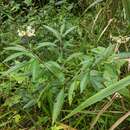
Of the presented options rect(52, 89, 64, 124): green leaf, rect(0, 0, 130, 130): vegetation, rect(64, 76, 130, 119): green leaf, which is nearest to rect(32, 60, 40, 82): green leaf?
rect(0, 0, 130, 130): vegetation

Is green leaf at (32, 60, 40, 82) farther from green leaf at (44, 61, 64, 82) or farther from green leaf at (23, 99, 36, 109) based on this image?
green leaf at (23, 99, 36, 109)

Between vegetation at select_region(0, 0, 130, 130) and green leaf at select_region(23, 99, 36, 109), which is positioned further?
green leaf at select_region(23, 99, 36, 109)

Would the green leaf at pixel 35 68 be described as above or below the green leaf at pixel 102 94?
above

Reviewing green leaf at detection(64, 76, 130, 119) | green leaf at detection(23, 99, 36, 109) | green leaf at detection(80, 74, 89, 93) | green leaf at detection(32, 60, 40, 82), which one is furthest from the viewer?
green leaf at detection(23, 99, 36, 109)

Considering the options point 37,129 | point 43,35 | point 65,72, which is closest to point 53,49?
point 65,72

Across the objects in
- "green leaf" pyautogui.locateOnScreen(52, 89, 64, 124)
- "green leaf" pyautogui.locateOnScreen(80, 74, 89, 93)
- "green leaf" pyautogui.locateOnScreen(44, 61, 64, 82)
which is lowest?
"green leaf" pyautogui.locateOnScreen(52, 89, 64, 124)

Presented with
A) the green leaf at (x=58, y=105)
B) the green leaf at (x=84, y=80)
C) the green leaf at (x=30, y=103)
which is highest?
the green leaf at (x=84, y=80)

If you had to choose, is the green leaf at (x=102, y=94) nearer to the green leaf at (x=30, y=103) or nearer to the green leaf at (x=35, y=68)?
the green leaf at (x=35, y=68)

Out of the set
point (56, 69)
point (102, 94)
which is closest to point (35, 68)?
point (56, 69)

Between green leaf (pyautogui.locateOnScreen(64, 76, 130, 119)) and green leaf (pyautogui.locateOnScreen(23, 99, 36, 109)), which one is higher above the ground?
green leaf (pyautogui.locateOnScreen(64, 76, 130, 119))

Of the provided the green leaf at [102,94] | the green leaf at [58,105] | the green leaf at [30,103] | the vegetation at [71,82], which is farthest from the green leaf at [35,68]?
the green leaf at [102,94]

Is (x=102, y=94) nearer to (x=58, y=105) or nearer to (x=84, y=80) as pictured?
(x=84, y=80)

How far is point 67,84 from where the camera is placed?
91.9 inches

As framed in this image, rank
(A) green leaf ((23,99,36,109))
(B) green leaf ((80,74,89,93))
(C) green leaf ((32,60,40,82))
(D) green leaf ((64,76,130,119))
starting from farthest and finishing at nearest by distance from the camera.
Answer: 1. (A) green leaf ((23,99,36,109))
2. (C) green leaf ((32,60,40,82))
3. (B) green leaf ((80,74,89,93))
4. (D) green leaf ((64,76,130,119))
